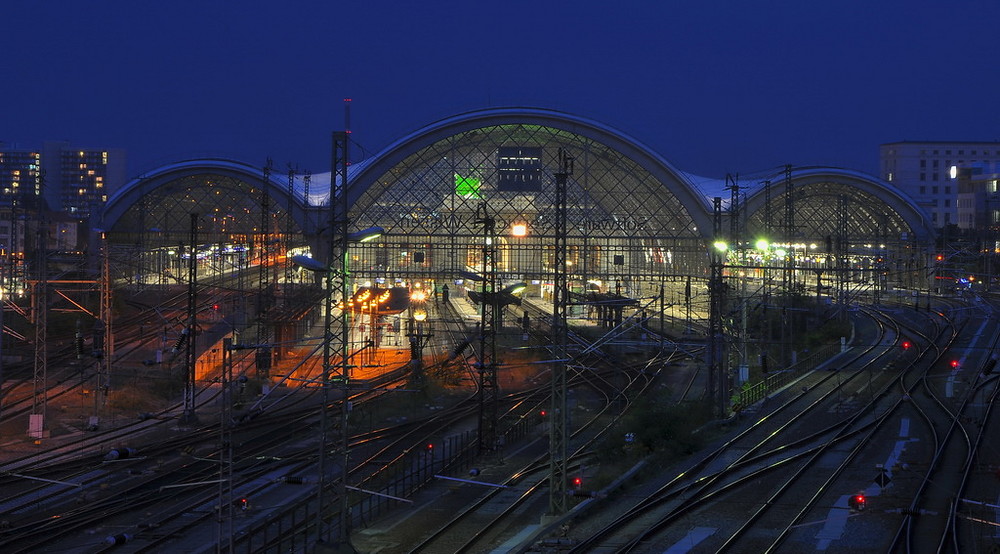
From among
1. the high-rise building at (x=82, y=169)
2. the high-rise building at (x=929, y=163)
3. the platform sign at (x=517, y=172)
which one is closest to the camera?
the platform sign at (x=517, y=172)

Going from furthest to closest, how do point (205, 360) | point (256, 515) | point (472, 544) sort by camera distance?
point (205, 360) → point (256, 515) → point (472, 544)

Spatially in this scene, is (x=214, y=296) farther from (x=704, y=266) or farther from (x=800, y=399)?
(x=800, y=399)

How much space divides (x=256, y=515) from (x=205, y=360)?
564 inches

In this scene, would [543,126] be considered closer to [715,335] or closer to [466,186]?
[466,186]

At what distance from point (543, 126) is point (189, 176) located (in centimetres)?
1602

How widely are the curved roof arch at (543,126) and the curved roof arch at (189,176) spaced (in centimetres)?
351

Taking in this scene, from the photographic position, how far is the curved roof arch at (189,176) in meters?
45.7

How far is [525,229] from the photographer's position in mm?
43781

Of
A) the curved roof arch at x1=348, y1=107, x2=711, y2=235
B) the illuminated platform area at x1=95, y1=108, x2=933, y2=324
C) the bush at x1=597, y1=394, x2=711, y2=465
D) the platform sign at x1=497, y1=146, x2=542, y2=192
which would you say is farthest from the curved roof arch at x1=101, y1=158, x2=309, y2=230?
the bush at x1=597, y1=394, x2=711, y2=465

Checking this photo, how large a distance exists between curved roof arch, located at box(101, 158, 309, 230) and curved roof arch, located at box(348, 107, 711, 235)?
3.51m

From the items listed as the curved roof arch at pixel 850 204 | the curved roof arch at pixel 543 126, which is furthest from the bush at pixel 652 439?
the curved roof arch at pixel 850 204

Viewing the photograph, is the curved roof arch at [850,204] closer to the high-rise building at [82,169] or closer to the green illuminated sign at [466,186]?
the green illuminated sign at [466,186]

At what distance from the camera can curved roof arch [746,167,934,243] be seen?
47.1m

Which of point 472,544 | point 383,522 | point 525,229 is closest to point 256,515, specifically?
A: point 383,522
